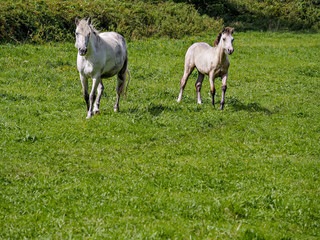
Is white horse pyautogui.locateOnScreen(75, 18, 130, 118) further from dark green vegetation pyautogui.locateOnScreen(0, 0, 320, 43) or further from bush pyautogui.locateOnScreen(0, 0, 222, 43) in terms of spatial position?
bush pyautogui.locateOnScreen(0, 0, 222, 43)

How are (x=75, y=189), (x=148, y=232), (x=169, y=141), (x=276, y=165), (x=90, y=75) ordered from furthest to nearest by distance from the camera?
1. (x=90, y=75)
2. (x=169, y=141)
3. (x=276, y=165)
4. (x=75, y=189)
5. (x=148, y=232)

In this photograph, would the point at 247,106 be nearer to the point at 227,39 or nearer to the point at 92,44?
the point at 227,39

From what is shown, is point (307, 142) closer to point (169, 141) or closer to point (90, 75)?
point (169, 141)

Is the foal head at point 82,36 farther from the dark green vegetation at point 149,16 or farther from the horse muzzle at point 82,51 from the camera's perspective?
the dark green vegetation at point 149,16

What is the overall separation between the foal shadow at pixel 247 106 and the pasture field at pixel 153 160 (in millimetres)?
54

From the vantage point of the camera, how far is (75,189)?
746 cm

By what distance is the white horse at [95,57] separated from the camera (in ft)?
36.0

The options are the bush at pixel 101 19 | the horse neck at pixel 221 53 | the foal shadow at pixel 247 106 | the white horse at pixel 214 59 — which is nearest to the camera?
the white horse at pixel 214 59

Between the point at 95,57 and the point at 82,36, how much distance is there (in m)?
0.88

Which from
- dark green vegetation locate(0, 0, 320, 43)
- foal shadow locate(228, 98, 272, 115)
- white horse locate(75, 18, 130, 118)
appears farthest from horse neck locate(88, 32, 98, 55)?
dark green vegetation locate(0, 0, 320, 43)

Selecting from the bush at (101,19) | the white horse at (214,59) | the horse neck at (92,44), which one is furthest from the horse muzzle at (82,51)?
the bush at (101,19)

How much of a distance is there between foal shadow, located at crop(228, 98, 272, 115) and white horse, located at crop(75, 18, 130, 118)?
14.3 ft

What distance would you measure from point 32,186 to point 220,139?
5.50 metres

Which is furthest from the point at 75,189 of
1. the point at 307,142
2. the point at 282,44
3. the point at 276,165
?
the point at 282,44
